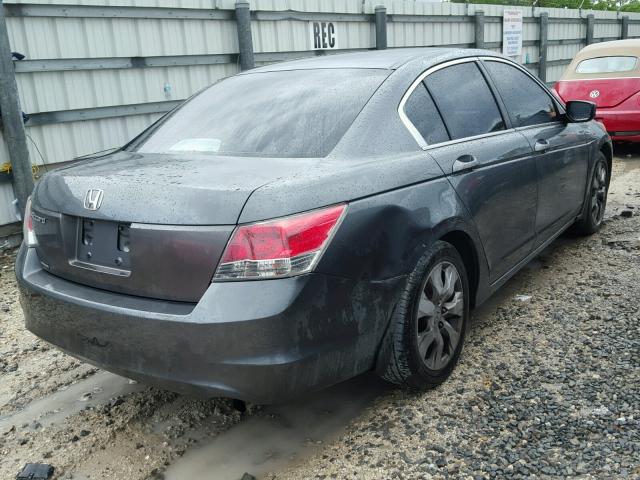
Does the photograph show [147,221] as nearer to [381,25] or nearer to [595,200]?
[595,200]

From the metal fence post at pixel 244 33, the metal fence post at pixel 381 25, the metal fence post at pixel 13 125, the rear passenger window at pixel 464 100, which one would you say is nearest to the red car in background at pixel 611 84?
the metal fence post at pixel 381 25

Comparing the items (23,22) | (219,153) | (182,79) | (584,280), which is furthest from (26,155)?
(584,280)

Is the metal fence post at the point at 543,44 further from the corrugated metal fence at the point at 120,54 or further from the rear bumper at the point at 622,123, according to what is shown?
the corrugated metal fence at the point at 120,54

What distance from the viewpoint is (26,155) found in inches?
221

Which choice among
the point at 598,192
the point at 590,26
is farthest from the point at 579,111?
the point at 590,26

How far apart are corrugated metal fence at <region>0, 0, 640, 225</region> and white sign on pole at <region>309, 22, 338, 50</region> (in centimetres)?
10

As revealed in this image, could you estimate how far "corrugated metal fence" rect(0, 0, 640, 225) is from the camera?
586cm

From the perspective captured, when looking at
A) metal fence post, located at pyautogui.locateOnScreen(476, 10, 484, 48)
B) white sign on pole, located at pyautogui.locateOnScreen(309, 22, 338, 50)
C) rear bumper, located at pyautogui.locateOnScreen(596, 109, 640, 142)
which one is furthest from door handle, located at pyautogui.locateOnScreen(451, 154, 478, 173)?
metal fence post, located at pyautogui.locateOnScreen(476, 10, 484, 48)

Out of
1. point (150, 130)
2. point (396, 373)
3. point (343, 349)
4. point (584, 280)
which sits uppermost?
point (150, 130)

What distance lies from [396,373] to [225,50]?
18.6 feet

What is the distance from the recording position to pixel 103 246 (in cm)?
250

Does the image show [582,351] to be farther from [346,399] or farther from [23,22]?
[23,22]

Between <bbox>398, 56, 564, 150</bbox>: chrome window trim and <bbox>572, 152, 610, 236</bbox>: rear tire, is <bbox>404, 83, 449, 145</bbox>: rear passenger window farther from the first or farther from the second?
<bbox>572, 152, 610, 236</bbox>: rear tire

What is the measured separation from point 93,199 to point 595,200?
4216mm
